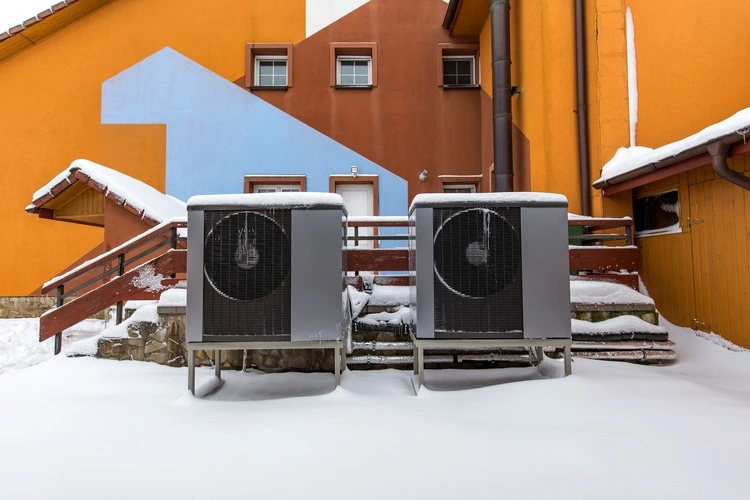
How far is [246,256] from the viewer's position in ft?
8.59

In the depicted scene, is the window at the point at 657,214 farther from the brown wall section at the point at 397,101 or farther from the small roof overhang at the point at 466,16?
the small roof overhang at the point at 466,16

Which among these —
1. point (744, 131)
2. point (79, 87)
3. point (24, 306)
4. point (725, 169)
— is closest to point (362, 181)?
point (725, 169)

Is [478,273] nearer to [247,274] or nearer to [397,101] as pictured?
[247,274]

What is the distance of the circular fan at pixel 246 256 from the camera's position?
2.61 metres

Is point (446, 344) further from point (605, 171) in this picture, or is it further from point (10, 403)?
point (605, 171)

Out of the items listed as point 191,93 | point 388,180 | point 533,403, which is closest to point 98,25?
point 191,93

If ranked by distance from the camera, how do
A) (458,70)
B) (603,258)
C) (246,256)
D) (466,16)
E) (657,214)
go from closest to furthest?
1. (246,256)
2. (603,258)
3. (657,214)
4. (466,16)
5. (458,70)

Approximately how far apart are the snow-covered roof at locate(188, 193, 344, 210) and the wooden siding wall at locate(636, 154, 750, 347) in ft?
12.4

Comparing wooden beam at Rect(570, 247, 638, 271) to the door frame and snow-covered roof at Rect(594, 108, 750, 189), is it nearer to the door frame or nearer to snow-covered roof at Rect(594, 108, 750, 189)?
snow-covered roof at Rect(594, 108, 750, 189)

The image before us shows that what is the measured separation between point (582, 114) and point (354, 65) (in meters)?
4.82

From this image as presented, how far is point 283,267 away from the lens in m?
2.62

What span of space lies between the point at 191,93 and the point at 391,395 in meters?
7.85

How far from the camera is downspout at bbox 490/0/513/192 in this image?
256 inches

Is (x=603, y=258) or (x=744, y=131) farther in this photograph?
(x=603, y=258)
